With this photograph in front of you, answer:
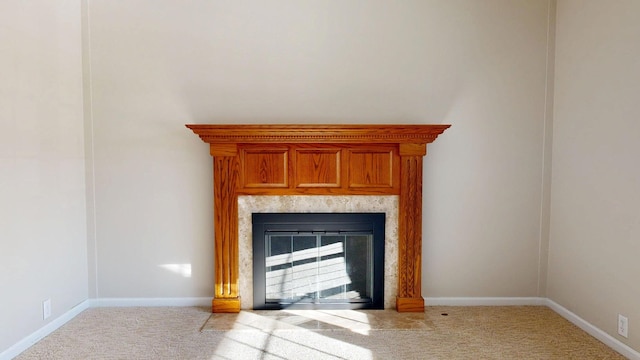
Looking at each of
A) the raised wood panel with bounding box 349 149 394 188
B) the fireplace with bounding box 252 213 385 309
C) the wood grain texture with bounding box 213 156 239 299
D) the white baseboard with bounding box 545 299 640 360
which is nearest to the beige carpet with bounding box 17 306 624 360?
the white baseboard with bounding box 545 299 640 360

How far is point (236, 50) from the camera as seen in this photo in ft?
10.2

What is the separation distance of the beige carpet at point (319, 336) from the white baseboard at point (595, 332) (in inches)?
1.7

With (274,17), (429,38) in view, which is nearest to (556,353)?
(429,38)

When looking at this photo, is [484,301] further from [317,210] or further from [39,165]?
[39,165]

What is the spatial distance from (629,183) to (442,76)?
152 cm

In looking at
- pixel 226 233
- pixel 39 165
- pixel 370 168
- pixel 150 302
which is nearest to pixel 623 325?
pixel 370 168

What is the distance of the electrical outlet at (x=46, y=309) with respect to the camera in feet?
8.69

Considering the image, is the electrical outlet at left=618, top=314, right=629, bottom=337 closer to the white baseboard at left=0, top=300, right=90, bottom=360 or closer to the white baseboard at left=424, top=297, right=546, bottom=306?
the white baseboard at left=424, top=297, right=546, bottom=306

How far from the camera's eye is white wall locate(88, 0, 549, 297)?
122 inches

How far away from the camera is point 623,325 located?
2.39 m

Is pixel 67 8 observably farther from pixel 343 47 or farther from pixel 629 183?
pixel 629 183

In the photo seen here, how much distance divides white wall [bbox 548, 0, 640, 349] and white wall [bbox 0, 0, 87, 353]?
396 centimetres

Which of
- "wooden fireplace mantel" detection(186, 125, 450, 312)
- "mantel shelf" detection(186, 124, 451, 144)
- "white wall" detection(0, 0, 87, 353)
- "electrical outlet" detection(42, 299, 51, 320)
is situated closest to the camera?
A: "white wall" detection(0, 0, 87, 353)

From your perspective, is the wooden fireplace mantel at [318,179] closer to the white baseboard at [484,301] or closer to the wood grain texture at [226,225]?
the wood grain texture at [226,225]
